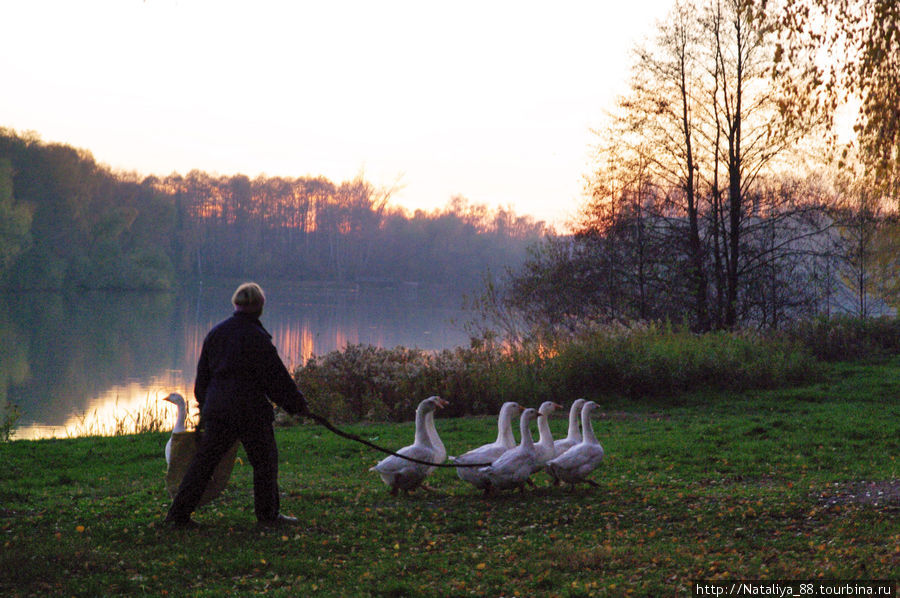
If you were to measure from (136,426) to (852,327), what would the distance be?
23.3 metres

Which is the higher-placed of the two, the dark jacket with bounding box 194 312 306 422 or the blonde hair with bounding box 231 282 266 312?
the blonde hair with bounding box 231 282 266 312

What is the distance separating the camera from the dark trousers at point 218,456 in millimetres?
7367

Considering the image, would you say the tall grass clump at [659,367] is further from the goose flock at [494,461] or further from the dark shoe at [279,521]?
the dark shoe at [279,521]

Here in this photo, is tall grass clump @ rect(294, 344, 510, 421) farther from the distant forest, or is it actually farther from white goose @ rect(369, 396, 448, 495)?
the distant forest

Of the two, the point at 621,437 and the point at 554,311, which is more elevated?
the point at 554,311

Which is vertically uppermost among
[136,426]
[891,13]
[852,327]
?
[891,13]

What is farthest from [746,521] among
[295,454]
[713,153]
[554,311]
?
[713,153]

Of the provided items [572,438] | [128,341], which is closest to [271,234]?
[128,341]

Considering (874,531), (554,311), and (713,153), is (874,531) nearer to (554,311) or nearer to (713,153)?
(554,311)

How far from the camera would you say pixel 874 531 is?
7.12 metres

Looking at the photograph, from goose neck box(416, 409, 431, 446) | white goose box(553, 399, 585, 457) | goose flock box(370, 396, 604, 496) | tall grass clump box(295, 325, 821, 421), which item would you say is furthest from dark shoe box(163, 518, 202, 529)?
tall grass clump box(295, 325, 821, 421)

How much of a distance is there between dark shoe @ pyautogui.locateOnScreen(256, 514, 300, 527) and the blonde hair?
6.70 ft

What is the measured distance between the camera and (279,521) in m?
7.81

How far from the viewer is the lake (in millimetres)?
22703
